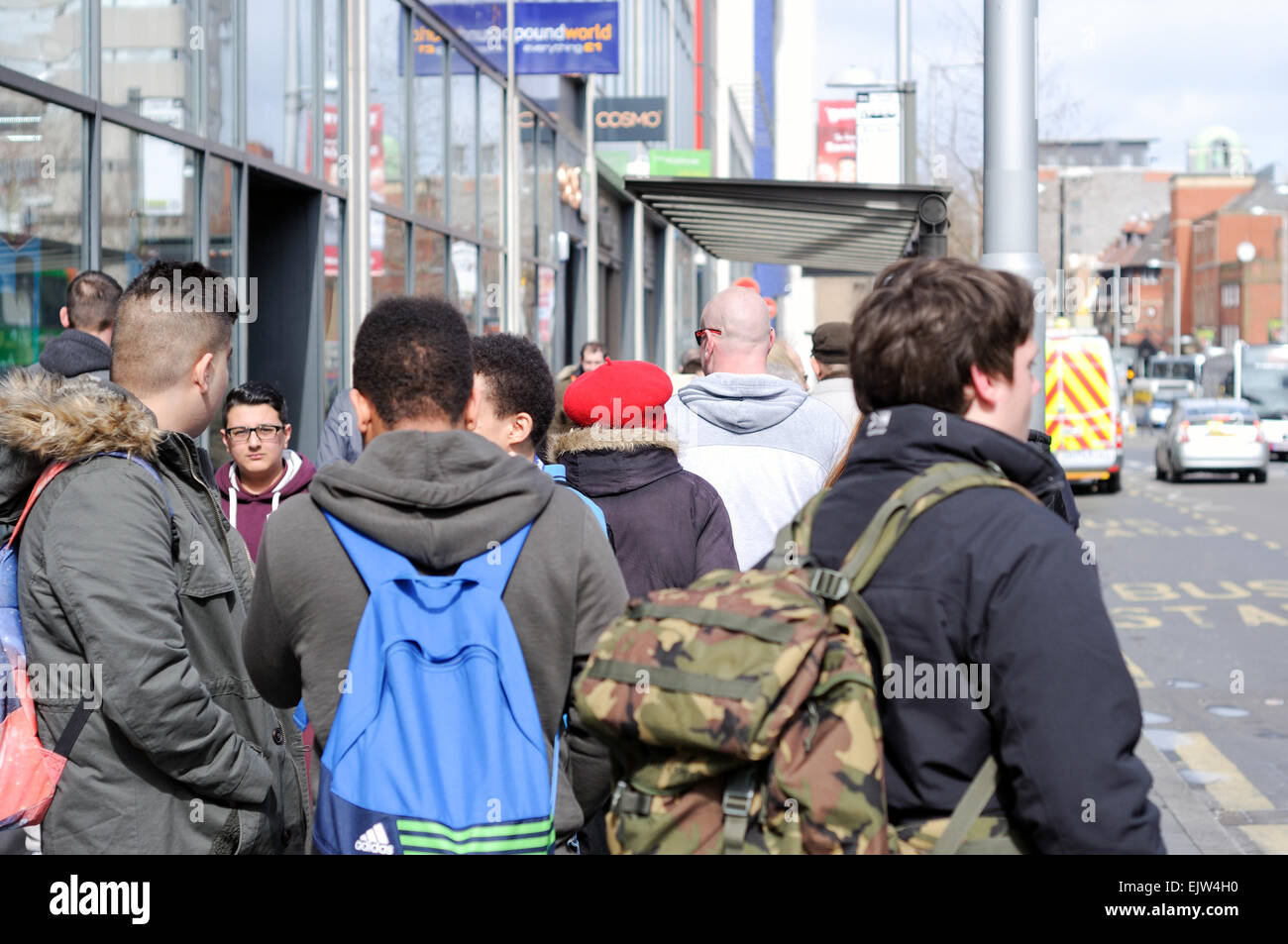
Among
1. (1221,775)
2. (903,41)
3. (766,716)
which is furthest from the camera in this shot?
(903,41)

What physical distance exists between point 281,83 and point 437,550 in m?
9.45

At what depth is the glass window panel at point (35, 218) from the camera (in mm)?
7227

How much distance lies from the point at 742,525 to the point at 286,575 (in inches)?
91.7

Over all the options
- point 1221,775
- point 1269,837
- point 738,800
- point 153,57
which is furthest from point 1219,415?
point 738,800

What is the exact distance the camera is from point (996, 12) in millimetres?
5926

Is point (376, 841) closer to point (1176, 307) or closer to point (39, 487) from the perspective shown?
point (39, 487)

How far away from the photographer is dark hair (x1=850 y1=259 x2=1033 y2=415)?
2.30m

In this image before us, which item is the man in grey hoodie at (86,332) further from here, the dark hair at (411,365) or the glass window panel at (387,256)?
the glass window panel at (387,256)

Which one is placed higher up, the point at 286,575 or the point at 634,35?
the point at 634,35

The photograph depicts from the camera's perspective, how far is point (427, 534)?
261cm

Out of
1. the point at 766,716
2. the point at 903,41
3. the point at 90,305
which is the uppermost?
the point at 903,41
